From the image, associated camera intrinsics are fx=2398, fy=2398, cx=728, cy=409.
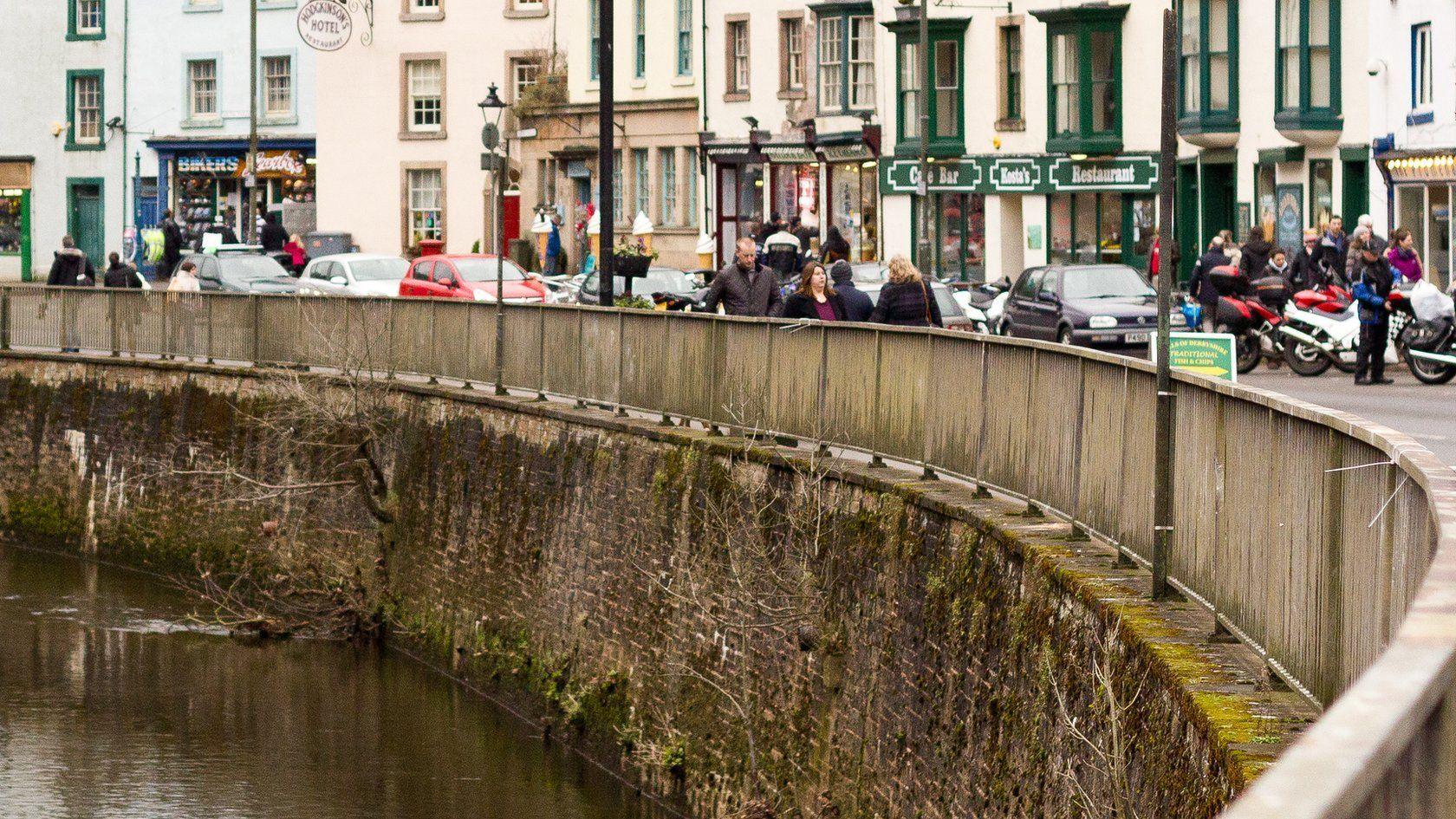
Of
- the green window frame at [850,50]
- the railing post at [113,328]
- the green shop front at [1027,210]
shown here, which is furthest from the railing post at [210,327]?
the green window frame at [850,50]

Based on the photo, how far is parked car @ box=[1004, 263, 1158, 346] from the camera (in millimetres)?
30531

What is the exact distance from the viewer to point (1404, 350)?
81.9 feet

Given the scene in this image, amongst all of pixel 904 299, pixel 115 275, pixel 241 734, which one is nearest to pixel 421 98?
pixel 115 275

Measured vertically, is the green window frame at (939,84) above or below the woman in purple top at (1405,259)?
above

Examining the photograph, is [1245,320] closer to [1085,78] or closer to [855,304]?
[855,304]

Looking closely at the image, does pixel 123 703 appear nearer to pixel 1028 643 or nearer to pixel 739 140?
pixel 1028 643

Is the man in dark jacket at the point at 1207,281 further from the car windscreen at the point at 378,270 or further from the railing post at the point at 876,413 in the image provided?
the railing post at the point at 876,413

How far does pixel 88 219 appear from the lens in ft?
214

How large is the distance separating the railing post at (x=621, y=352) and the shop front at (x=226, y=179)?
43.3 m

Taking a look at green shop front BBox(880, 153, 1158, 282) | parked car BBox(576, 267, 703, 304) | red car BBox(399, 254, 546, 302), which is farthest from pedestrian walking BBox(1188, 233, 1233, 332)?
red car BBox(399, 254, 546, 302)

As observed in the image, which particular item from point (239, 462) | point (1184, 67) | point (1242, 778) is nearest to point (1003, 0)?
point (1184, 67)

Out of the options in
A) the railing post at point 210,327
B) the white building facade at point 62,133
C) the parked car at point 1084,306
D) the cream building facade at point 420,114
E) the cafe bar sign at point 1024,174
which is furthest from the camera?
the white building facade at point 62,133

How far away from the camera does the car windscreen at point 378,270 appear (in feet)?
124

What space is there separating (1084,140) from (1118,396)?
34023 millimetres
